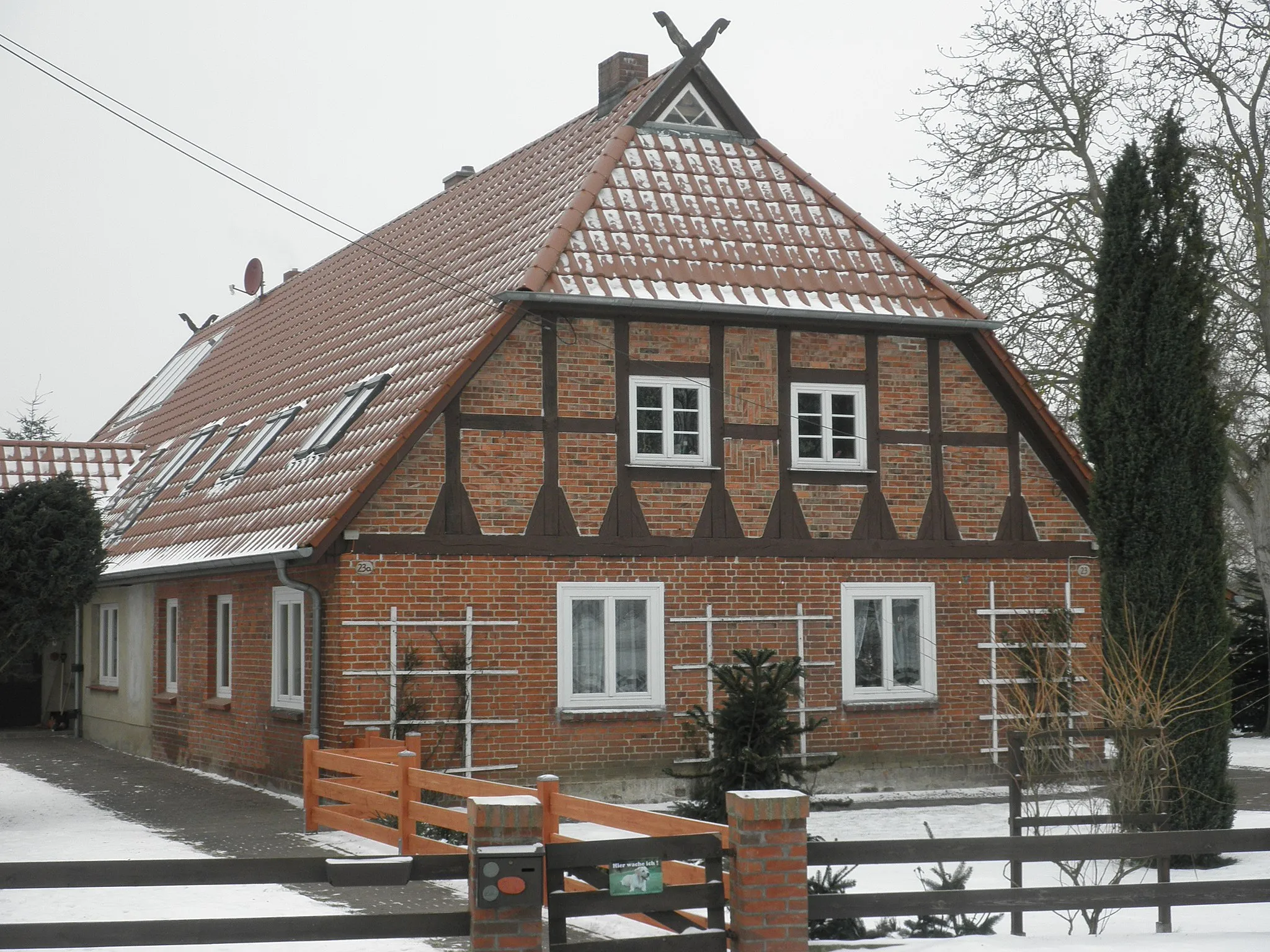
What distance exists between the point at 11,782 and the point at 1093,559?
43.5ft

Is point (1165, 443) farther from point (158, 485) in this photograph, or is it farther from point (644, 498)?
point (158, 485)

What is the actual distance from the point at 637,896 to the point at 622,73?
16060 millimetres

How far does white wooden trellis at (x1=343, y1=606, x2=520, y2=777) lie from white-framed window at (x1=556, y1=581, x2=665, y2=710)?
2.04 ft

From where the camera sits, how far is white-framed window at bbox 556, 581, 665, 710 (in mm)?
17484

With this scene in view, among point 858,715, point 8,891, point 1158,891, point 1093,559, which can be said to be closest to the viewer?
point 1158,891

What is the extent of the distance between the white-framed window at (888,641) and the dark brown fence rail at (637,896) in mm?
10013

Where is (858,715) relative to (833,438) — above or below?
below

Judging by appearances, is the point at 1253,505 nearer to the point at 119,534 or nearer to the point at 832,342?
the point at 832,342

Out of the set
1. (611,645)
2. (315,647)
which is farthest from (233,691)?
(611,645)

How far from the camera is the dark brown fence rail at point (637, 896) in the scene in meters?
8.43

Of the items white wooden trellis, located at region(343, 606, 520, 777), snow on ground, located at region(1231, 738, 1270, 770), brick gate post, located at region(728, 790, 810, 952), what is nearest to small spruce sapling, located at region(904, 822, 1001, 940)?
brick gate post, located at region(728, 790, 810, 952)

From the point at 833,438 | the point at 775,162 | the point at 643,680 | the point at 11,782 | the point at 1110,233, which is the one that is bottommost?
the point at 11,782

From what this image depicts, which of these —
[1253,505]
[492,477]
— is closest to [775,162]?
[492,477]

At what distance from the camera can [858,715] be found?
18562 millimetres
